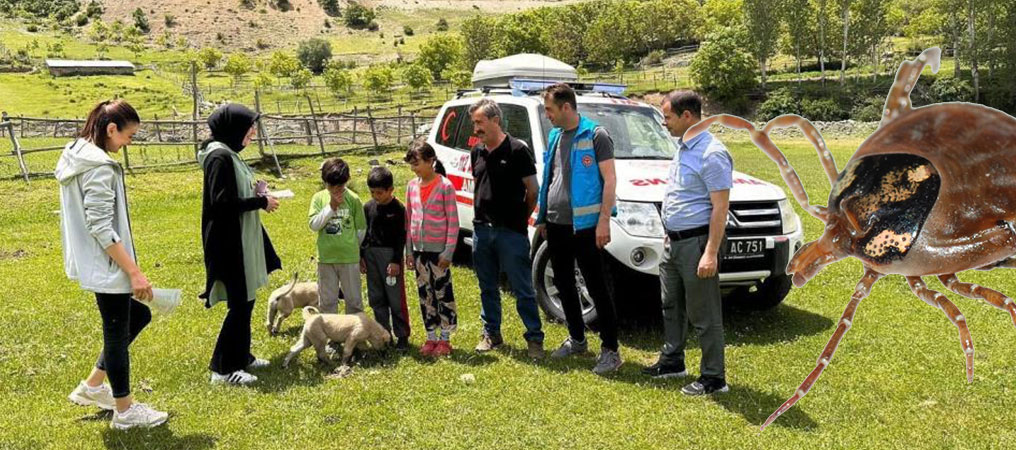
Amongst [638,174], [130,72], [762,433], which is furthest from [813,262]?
[130,72]

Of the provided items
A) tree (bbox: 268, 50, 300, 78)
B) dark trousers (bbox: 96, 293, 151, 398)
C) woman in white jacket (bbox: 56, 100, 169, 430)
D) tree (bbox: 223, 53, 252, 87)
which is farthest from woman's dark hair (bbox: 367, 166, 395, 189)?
tree (bbox: 268, 50, 300, 78)

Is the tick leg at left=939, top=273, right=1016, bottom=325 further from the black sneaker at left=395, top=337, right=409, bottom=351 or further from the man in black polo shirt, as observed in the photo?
the black sneaker at left=395, top=337, right=409, bottom=351

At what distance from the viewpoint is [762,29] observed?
5716 centimetres

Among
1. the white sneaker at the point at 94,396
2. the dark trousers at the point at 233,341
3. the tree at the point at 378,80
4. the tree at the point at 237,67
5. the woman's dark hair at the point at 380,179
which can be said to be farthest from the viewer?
the tree at the point at 237,67

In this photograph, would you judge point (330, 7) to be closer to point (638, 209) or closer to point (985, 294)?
point (638, 209)

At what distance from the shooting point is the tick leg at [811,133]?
4.23ft

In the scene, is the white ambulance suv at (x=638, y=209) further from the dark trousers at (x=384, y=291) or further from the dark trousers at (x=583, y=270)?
the dark trousers at (x=384, y=291)

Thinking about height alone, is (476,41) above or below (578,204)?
above

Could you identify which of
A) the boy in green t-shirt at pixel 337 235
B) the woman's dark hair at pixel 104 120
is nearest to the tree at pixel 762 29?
the boy in green t-shirt at pixel 337 235

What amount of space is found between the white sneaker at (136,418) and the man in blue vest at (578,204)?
2.56 m

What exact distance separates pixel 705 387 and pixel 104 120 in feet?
11.9

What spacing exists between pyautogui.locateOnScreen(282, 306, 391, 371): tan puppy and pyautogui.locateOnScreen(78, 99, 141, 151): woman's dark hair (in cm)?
180

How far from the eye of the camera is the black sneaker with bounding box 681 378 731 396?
420 cm

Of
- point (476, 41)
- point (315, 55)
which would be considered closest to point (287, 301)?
point (476, 41)
